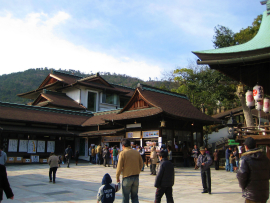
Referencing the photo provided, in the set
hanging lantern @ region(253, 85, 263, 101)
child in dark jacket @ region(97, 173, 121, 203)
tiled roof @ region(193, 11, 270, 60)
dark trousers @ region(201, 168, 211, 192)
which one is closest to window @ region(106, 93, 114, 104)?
tiled roof @ region(193, 11, 270, 60)

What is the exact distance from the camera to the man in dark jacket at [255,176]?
4.18m

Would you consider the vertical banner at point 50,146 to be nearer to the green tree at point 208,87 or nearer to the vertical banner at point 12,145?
the vertical banner at point 12,145

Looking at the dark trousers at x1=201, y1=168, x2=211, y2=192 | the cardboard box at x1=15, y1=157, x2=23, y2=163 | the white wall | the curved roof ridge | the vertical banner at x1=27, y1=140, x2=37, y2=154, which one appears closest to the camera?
the dark trousers at x1=201, y1=168, x2=211, y2=192

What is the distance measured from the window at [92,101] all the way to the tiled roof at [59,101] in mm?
1683

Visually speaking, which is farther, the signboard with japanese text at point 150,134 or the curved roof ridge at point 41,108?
the curved roof ridge at point 41,108

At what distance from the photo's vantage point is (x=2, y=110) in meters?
22.5

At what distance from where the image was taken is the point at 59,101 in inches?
1208

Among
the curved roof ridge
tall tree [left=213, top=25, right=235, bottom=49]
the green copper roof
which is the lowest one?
the curved roof ridge

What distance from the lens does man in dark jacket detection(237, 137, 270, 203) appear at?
418cm

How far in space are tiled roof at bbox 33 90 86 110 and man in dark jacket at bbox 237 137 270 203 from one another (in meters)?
27.4

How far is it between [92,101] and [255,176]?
30.7m

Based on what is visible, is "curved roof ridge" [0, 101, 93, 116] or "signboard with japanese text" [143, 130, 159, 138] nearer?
"signboard with japanese text" [143, 130, 159, 138]

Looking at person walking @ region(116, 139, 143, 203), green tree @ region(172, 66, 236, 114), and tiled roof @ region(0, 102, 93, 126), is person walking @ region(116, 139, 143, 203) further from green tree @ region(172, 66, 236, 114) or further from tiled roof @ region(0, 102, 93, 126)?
green tree @ region(172, 66, 236, 114)

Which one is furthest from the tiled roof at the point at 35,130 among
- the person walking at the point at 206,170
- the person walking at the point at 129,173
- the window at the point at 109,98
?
the person walking at the point at 129,173
